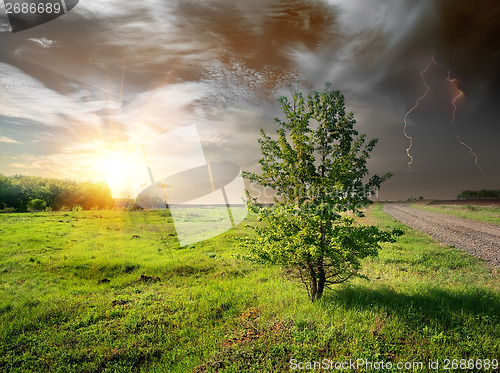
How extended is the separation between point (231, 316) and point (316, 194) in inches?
226

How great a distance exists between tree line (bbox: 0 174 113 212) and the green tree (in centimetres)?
8066

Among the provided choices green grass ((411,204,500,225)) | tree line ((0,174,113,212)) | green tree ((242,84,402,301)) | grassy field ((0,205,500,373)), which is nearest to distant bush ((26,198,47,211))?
tree line ((0,174,113,212))

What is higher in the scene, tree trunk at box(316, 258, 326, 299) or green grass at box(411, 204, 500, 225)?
tree trunk at box(316, 258, 326, 299)

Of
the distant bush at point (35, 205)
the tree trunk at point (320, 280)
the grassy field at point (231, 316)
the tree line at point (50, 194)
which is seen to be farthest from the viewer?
the tree line at point (50, 194)

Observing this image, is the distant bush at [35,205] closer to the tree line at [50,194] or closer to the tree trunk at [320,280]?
the tree line at [50,194]

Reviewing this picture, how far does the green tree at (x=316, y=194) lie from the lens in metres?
8.73

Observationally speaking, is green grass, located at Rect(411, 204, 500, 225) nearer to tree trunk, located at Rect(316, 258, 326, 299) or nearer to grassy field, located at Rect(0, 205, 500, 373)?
grassy field, located at Rect(0, 205, 500, 373)

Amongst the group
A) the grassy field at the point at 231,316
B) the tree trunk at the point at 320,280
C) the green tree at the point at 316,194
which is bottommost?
the grassy field at the point at 231,316

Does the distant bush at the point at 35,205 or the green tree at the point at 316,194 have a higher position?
the green tree at the point at 316,194

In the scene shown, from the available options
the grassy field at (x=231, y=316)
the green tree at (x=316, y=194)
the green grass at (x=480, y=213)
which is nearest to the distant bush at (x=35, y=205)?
the grassy field at (x=231, y=316)

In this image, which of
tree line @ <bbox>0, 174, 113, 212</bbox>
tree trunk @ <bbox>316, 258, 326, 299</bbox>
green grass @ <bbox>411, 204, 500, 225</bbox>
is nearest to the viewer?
tree trunk @ <bbox>316, 258, 326, 299</bbox>

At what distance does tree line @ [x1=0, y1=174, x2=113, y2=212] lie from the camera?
75812mm

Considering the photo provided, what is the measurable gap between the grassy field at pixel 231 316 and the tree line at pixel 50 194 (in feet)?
233

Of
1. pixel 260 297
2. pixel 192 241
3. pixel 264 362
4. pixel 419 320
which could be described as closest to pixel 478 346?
pixel 419 320
